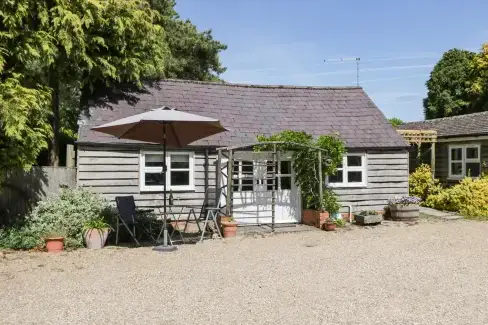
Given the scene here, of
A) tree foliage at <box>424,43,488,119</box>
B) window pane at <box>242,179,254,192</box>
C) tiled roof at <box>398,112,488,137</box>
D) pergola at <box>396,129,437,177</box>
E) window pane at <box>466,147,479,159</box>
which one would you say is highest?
tree foliage at <box>424,43,488,119</box>

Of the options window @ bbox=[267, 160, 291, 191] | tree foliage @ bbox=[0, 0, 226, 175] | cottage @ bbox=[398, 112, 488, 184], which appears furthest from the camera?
cottage @ bbox=[398, 112, 488, 184]

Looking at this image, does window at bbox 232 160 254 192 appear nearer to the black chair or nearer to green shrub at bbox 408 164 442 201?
the black chair

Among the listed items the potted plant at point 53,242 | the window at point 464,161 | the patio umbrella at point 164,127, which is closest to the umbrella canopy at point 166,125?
the patio umbrella at point 164,127

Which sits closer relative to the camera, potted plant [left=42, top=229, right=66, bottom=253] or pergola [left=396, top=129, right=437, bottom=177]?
potted plant [left=42, top=229, right=66, bottom=253]

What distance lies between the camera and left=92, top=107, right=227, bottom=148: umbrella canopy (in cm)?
828

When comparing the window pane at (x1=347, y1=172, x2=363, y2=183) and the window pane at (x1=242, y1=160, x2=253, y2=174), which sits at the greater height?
the window pane at (x1=242, y1=160, x2=253, y2=174)

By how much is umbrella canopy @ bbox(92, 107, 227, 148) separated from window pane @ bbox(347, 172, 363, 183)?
6.42 meters

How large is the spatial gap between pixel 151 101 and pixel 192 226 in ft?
14.1

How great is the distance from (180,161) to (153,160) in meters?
0.78

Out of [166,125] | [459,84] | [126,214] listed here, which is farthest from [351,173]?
[459,84]

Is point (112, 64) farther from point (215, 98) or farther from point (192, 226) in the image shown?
point (192, 226)

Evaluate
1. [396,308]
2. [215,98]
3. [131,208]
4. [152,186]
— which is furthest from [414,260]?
[215,98]

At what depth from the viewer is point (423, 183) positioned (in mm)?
18344

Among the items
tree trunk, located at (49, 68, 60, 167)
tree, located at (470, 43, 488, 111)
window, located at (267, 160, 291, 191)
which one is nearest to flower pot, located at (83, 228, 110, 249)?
tree trunk, located at (49, 68, 60, 167)
